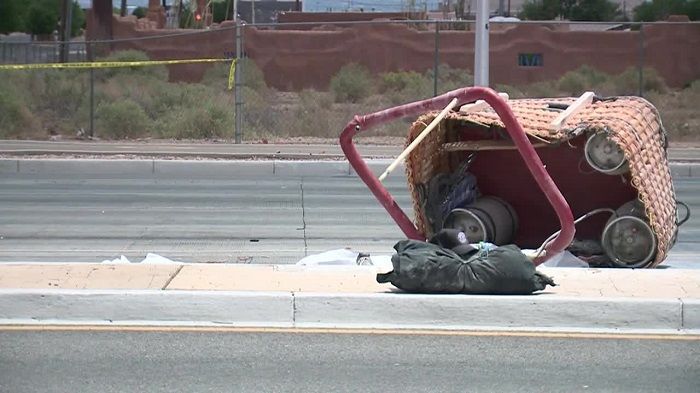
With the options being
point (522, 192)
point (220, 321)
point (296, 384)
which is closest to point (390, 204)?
point (522, 192)

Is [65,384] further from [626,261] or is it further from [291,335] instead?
[626,261]

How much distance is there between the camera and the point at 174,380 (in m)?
6.37

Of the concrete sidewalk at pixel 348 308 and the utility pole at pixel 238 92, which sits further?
the utility pole at pixel 238 92

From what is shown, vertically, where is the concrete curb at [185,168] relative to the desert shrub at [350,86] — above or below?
below

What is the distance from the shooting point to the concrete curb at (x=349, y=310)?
24.7 ft

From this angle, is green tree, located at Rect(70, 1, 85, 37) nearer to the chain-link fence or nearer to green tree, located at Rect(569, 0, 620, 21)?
green tree, located at Rect(569, 0, 620, 21)

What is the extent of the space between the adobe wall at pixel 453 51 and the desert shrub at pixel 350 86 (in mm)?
2018

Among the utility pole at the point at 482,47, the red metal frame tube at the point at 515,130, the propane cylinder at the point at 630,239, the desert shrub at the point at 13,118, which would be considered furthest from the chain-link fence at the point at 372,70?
the red metal frame tube at the point at 515,130

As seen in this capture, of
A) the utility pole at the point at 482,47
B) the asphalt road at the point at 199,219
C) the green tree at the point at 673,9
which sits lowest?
the asphalt road at the point at 199,219

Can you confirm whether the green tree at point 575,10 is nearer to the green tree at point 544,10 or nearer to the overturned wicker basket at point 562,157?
the green tree at point 544,10

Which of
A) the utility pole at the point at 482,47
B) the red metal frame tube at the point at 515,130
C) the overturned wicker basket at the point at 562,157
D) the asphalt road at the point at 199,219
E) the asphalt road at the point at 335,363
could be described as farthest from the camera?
the utility pole at the point at 482,47

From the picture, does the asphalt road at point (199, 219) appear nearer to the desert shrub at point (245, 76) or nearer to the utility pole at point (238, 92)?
the utility pole at point (238, 92)

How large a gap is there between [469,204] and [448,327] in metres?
2.69

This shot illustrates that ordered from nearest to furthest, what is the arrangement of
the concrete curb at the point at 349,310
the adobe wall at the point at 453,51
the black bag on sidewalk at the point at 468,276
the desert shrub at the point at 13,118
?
the concrete curb at the point at 349,310, the black bag on sidewalk at the point at 468,276, the desert shrub at the point at 13,118, the adobe wall at the point at 453,51
